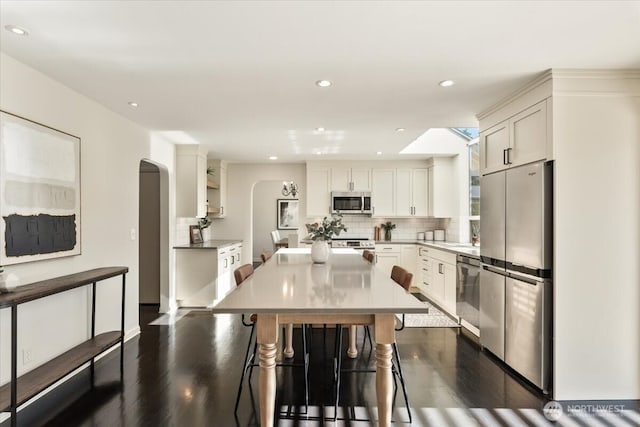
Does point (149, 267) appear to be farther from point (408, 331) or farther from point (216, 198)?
point (408, 331)

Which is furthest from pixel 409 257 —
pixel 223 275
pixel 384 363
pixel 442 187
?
pixel 384 363

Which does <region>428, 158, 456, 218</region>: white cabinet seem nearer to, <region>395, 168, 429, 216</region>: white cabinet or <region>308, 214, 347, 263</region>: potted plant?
<region>395, 168, 429, 216</region>: white cabinet

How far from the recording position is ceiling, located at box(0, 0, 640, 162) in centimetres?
185

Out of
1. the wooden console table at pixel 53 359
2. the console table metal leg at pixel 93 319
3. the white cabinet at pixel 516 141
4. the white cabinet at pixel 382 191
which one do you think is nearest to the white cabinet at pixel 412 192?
the white cabinet at pixel 382 191

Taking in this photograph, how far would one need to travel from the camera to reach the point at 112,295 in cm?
367

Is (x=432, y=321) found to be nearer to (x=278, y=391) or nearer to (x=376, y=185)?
(x=278, y=391)

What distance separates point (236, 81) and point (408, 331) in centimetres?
324

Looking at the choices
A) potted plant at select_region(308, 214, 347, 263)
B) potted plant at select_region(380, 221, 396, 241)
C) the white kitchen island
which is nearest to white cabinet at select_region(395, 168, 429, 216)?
potted plant at select_region(380, 221, 396, 241)

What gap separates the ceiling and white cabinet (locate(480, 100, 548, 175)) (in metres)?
0.25

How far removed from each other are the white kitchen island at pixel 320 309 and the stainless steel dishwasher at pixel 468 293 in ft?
5.91

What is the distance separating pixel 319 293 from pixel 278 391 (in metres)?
1.11

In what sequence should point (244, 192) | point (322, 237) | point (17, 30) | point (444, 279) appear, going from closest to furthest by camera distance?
point (17, 30), point (322, 237), point (444, 279), point (244, 192)

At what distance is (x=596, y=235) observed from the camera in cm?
265

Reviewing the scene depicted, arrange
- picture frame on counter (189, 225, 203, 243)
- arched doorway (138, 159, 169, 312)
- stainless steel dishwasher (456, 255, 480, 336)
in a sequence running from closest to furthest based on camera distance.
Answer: stainless steel dishwasher (456, 255, 480, 336) < arched doorway (138, 159, 169, 312) < picture frame on counter (189, 225, 203, 243)
